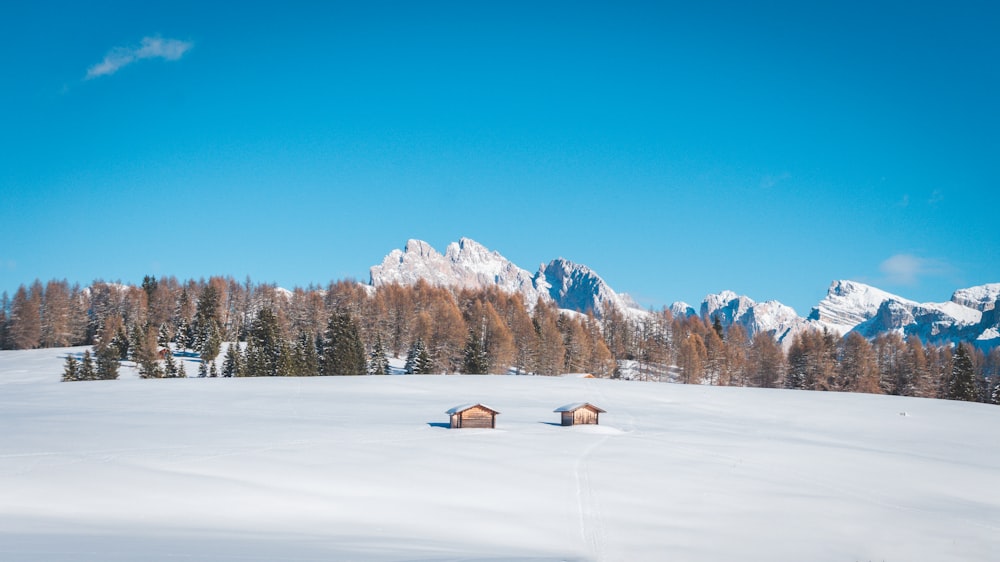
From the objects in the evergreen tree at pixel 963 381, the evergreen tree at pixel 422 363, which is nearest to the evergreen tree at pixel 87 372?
the evergreen tree at pixel 422 363

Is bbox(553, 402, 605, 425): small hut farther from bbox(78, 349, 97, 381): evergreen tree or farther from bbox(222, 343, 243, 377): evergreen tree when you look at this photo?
bbox(78, 349, 97, 381): evergreen tree

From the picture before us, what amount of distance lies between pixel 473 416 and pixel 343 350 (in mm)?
43112

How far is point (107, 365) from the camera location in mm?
78875

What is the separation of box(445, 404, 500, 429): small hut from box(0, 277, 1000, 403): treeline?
4151 centimetres

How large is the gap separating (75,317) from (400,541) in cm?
11379

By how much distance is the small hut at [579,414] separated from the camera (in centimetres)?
5188

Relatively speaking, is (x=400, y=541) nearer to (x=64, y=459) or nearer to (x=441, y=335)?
(x=64, y=459)

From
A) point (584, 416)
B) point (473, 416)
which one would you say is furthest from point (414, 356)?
point (473, 416)

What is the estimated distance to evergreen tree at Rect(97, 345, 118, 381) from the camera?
78.7 metres

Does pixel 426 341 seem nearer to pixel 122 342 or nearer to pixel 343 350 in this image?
pixel 343 350

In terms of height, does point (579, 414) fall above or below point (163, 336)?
below

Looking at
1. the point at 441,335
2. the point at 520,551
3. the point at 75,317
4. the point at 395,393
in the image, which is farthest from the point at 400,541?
the point at 75,317

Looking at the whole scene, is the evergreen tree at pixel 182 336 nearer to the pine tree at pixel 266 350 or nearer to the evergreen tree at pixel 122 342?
the evergreen tree at pixel 122 342

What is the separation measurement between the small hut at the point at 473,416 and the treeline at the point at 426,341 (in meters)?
41.5
